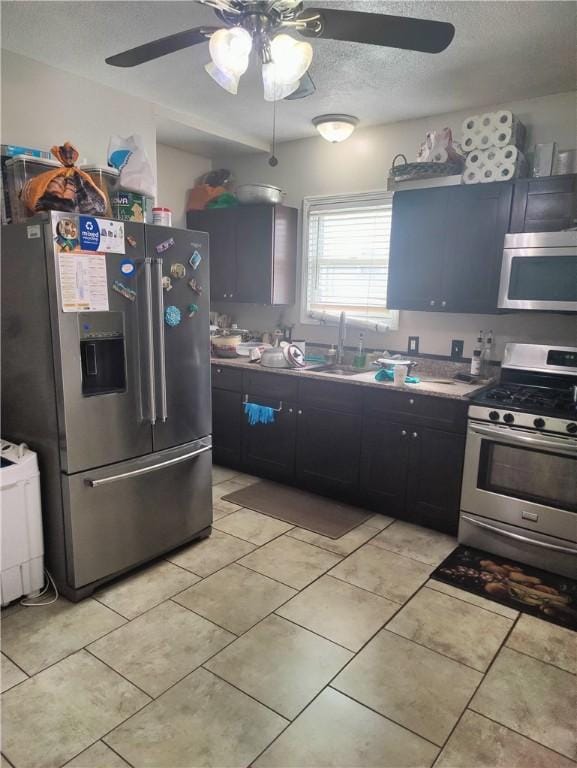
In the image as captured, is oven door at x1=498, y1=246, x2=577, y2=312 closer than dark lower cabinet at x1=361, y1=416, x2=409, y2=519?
Yes

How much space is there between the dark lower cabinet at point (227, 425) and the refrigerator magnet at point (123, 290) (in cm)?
169

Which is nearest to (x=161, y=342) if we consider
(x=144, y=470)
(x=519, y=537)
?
(x=144, y=470)

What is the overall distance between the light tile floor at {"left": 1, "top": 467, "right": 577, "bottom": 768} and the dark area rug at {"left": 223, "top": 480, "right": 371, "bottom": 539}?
0.47 meters

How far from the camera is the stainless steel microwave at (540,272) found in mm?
2792

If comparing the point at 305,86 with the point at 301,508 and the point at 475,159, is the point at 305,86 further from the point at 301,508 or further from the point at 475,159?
the point at 301,508

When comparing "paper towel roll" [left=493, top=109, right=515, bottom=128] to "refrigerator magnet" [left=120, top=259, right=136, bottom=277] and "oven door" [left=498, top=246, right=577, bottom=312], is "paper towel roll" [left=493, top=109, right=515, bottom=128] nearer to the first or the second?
"oven door" [left=498, top=246, right=577, bottom=312]

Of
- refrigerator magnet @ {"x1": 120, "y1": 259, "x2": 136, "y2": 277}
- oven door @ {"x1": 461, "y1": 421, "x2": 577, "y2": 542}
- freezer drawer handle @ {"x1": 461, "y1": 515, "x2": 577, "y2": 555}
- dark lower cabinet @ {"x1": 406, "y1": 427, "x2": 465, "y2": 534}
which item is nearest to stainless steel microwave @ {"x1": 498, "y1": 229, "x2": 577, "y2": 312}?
oven door @ {"x1": 461, "y1": 421, "x2": 577, "y2": 542}

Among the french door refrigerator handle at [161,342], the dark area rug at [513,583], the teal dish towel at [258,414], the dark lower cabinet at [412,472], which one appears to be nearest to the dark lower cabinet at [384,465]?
the dark lower cabinet at [412,472]

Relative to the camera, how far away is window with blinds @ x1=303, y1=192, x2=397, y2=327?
156 inches

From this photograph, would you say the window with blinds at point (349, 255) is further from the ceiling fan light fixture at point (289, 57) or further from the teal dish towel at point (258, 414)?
the ceiling fan light fixture at point (289, 57)

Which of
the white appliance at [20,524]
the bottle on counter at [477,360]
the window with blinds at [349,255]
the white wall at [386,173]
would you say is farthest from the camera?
the window with blinds at [349,255]

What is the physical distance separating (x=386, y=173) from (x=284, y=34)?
222 cm

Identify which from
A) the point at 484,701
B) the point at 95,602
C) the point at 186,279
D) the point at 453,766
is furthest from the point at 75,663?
the point at 186,279

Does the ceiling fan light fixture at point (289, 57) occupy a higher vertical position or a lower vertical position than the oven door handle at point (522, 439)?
higher
